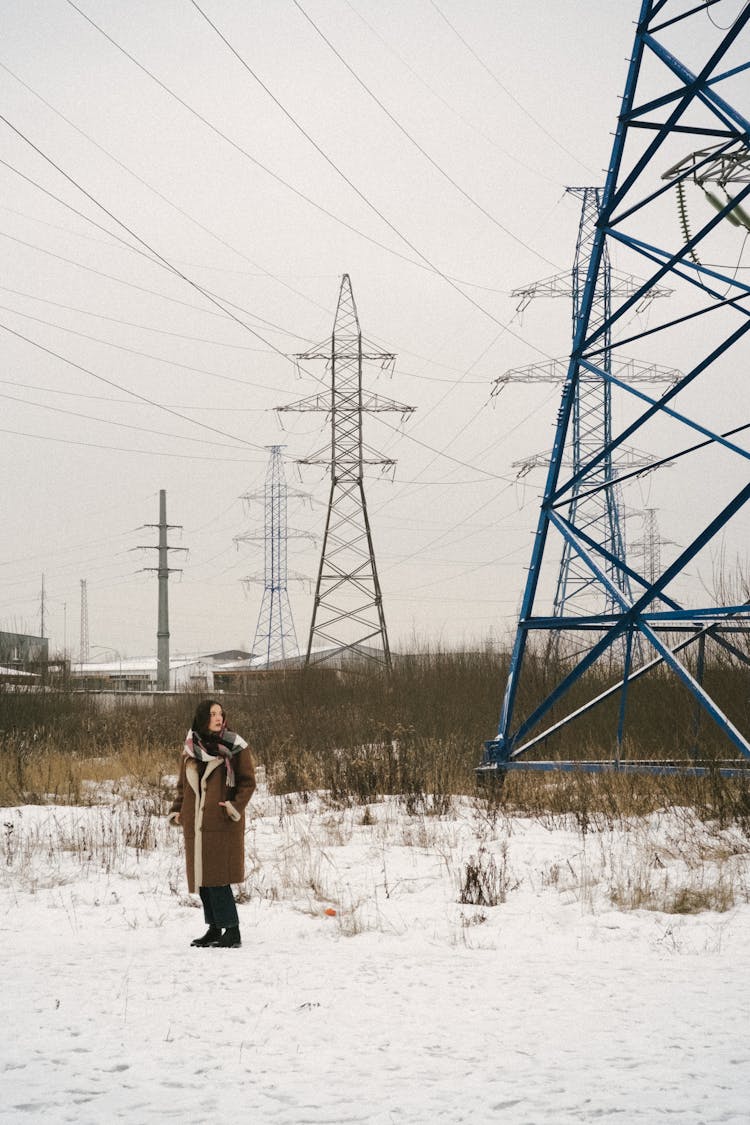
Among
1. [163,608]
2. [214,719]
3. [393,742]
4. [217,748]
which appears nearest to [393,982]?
[217,748]

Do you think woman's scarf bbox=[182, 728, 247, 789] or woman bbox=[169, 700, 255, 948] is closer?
woman bbox=[169, 700, 255, 948]

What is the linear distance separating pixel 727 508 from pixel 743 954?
4067 mm

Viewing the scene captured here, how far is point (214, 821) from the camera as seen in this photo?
6602 millimetres

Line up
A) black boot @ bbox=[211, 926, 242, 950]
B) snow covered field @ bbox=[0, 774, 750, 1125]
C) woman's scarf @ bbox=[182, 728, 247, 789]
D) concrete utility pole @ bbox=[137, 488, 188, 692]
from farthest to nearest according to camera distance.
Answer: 1. concrete utility pole @ bbox=[137, 488, 188, 692]
2. woman's scarf @ bbox=[182, 728, 247, 789]
3. black boot @ bbox=[211, 926, 242, 950]
4. snow covered field @ bbox=[0, 774, 750, 1125]

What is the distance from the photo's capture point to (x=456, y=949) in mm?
6426

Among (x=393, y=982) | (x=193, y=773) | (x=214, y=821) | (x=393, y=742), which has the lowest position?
(x=393, y=982)

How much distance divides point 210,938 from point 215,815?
0.75 meters

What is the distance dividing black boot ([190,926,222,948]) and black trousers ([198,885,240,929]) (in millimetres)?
43

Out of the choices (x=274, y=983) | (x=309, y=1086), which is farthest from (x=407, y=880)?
(x=309, y=1086)

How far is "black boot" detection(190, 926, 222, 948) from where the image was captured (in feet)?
21.3

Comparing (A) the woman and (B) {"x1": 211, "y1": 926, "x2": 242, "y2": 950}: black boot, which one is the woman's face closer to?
(A) the woman

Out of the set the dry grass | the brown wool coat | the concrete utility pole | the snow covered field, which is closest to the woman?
the brown wool coat

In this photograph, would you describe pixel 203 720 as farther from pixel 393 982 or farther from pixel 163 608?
pixel 163 608

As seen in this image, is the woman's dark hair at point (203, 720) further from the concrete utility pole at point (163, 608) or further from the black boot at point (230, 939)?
the concrete utility pole at point (163, 608)
